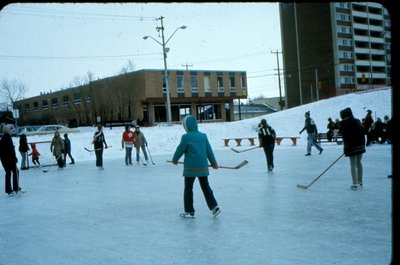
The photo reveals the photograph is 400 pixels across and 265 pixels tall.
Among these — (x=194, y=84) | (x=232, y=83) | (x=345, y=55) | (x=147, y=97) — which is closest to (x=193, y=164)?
(x=147, y=97)

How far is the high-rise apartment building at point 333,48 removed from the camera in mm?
61344

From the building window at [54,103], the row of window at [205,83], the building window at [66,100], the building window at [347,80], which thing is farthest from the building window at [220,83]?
the building window at [54,103]

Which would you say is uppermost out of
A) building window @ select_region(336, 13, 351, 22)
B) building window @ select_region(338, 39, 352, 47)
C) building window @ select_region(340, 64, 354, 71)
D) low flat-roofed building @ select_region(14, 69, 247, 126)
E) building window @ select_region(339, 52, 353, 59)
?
building window @ select_region(336, 13, 351, 22)

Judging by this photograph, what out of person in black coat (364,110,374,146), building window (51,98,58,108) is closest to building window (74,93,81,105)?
building window (51,98,58,108)

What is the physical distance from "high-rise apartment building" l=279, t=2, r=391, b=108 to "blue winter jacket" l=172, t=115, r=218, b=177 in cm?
5605

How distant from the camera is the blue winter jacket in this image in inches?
244

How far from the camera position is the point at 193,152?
20.4 feet

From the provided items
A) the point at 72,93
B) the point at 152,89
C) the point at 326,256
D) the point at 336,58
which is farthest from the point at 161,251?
the point at 336,58

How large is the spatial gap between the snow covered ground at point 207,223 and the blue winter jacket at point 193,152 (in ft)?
2.42

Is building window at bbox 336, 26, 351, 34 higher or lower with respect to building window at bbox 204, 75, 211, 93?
higher

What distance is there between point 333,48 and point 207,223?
60.4m

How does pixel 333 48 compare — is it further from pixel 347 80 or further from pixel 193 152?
pixel 193 152

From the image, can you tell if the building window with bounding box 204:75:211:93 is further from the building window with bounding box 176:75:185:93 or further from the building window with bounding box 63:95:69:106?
the building window with bounding box 63:95:69:106

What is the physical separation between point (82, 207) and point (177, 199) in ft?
6.00
